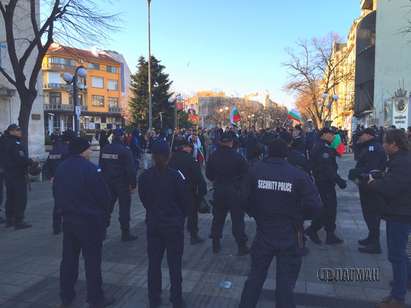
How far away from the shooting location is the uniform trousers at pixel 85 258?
4137 millimetres

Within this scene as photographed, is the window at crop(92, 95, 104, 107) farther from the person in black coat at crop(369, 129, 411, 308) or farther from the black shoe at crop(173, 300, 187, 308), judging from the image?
the person in black coat at crop(369, 129, 411, 308)

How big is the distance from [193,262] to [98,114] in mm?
79296

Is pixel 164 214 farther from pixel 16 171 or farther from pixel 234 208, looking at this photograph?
pixel 16 171

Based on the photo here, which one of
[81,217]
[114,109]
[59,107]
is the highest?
[114,109]

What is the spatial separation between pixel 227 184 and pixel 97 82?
81238 millimetres

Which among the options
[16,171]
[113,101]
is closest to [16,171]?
[16,171]

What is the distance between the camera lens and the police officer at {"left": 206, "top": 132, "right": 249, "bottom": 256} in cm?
592

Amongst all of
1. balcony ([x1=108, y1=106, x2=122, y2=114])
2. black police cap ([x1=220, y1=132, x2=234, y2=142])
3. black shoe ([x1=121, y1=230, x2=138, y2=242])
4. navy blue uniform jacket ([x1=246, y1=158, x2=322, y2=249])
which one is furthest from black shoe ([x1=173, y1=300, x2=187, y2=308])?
balcony ([x1=108, y1=106, x2=122, y2=114])

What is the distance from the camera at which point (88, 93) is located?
8031cm

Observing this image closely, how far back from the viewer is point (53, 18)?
1207cm

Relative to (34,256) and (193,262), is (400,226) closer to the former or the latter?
(193,262)

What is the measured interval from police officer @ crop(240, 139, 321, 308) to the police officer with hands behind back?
564cm

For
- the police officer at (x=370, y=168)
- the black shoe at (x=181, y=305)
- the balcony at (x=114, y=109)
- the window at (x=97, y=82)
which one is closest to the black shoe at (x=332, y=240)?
the police officer at (x=370, y=168)

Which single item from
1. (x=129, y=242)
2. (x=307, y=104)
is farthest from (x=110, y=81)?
(x=129, y=242)
